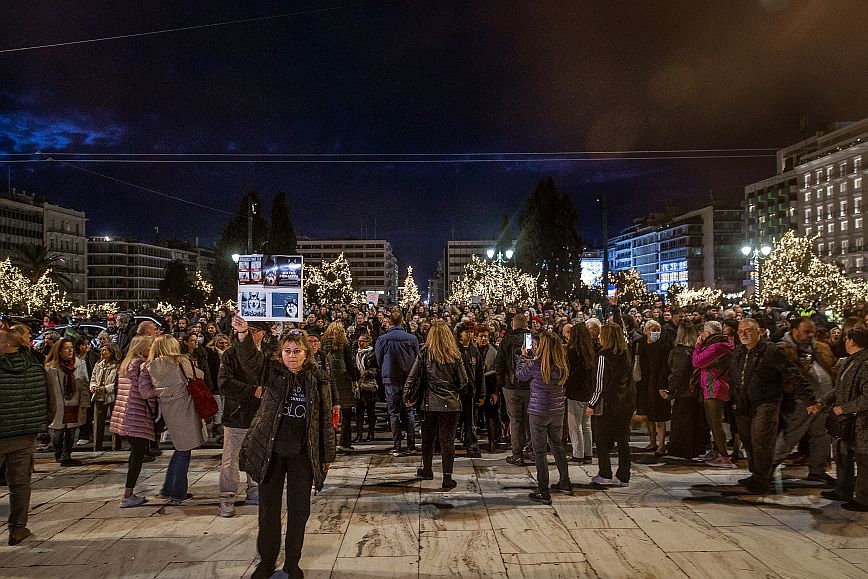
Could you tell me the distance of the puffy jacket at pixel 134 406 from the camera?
737cm

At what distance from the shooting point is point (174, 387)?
24.2 ft

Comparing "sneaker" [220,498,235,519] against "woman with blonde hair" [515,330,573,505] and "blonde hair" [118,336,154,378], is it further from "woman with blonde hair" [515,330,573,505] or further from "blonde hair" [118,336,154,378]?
"woman with blonde hair" [515,330,573,505]

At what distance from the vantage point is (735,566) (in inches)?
216

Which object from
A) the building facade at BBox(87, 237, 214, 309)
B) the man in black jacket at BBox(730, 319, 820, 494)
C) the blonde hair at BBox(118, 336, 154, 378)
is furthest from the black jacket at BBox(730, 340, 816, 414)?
the building facade at BBox(87, 237, 214, 309)

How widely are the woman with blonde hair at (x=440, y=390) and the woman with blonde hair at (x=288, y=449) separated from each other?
306cm

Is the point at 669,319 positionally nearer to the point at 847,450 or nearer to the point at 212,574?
the point at 847,450

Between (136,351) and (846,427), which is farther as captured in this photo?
(136,351)

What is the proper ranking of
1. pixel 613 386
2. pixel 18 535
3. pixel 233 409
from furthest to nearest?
pixel 613 386 < pixel 233 409 < pixel 18 535

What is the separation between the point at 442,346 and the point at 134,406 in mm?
3710

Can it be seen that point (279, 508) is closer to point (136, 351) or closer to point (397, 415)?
point (136, 351)

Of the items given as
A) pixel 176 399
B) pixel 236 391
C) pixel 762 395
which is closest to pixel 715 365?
pixel 762 395

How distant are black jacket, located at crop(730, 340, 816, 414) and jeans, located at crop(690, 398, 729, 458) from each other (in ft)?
3.35

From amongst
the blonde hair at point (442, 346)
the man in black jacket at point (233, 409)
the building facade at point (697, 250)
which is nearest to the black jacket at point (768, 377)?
the blonde hair at point (442, 346)

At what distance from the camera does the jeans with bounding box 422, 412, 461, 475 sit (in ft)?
27.0
